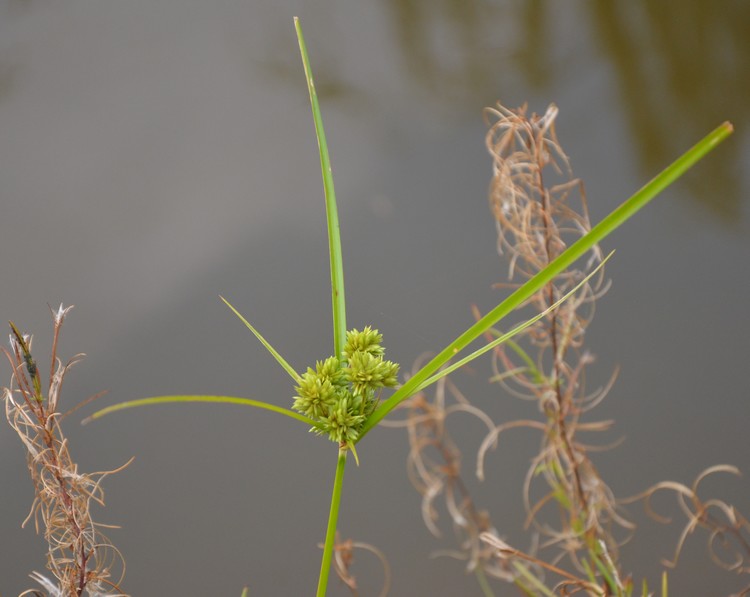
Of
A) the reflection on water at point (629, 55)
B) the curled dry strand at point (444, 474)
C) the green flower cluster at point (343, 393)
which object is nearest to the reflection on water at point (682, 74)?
the reflection on water at point (629, 55)

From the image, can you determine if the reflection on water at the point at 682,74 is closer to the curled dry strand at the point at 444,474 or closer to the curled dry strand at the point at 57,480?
the curled dry strand at the point at 444,474

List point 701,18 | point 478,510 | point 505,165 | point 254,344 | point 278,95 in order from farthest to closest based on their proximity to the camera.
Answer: point 701,18 < point 278,95 < point 254,344 < point 478,510 < point 505,165

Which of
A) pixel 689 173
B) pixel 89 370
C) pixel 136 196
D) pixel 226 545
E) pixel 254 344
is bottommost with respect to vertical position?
pixel 226 545

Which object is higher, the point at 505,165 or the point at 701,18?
the point at 701,18

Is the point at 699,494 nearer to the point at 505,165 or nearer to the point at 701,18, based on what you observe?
the point at 505,165

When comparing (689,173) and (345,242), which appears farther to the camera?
(689,173)

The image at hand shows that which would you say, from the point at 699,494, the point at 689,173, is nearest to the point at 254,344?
the point at 699,494

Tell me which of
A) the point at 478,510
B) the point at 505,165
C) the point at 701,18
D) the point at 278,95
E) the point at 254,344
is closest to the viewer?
the point at 505,165
